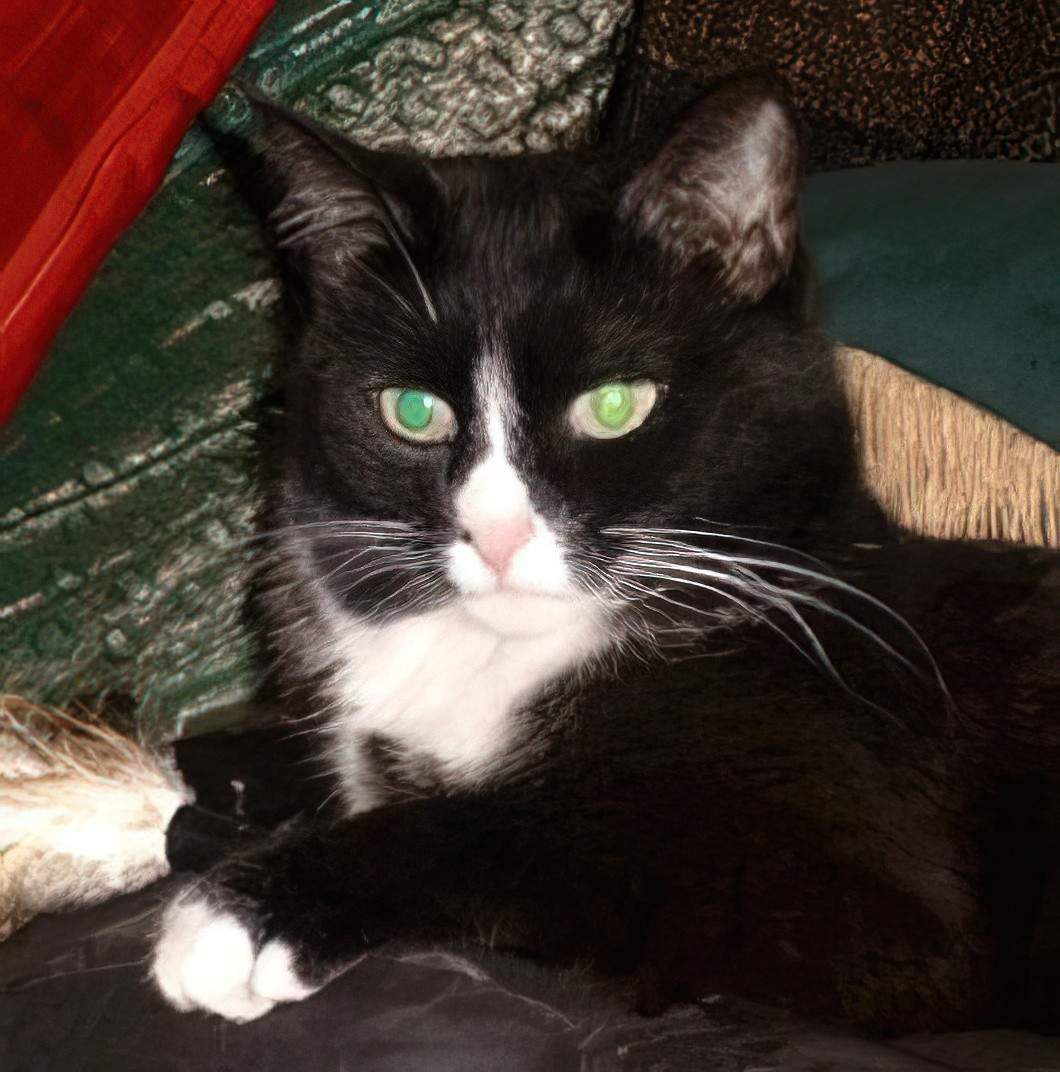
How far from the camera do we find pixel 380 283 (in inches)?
38.5

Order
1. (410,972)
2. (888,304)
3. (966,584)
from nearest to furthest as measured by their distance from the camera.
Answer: (410,972) → (966,584) → (888,304)

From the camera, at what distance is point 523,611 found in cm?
94

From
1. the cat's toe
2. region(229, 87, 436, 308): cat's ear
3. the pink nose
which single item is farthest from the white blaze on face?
the cat's toe

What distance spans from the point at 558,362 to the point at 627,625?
233 millimetres

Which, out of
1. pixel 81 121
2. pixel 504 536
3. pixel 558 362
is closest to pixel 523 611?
pixel 504 536

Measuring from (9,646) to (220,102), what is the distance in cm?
55

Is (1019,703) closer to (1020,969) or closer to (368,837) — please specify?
(1020,969)

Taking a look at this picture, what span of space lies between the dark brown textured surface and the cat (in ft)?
0.50

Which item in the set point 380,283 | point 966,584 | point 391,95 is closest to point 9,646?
point 380,283

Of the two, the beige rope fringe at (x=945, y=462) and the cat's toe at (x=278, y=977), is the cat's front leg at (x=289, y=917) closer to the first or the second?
the cat's toe at (x=278, y=977)

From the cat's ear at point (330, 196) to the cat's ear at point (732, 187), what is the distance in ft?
0.60

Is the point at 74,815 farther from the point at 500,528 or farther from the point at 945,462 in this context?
the point at 945,462

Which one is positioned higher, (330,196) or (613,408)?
(330,196)

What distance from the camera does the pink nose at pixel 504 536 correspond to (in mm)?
881
